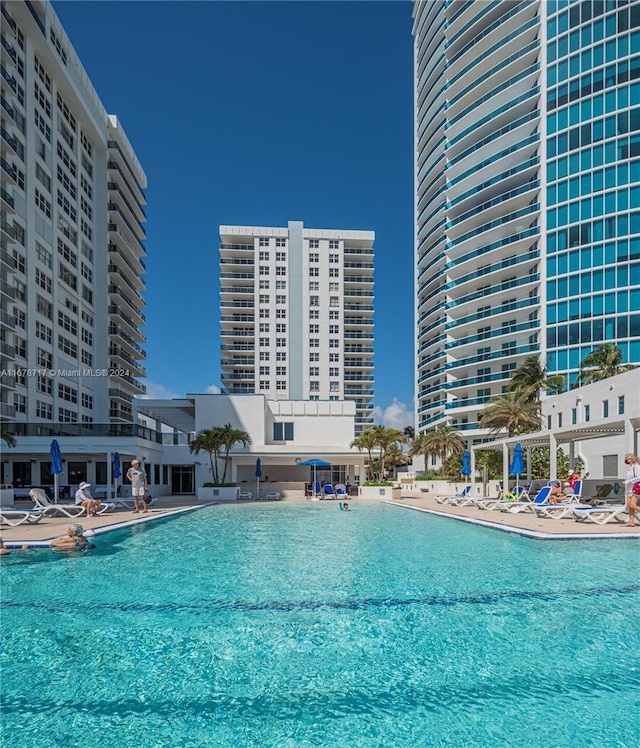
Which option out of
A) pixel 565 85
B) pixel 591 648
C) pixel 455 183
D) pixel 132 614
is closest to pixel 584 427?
pixel 591 648

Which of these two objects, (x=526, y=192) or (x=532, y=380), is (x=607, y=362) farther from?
(x=526, y=192)

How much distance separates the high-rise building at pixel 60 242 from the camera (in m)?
34.4

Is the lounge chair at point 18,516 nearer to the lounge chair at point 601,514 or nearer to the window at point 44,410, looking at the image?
the lounge chair at point 601,514

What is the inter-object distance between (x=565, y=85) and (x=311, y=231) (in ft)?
115

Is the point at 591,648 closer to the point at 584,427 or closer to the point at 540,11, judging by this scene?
the point at 584,427

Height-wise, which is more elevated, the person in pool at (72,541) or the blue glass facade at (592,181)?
the blue glass facade at (592,181)

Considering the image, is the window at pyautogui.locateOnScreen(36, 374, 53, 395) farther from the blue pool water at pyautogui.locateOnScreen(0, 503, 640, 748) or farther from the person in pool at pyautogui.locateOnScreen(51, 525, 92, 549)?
the blue pool water at pyautogui.locateOnScreen(0, 503, 640, 748)

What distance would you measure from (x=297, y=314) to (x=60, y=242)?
3528 centimetres

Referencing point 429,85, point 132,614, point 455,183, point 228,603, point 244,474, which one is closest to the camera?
point 132,614

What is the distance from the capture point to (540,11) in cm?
5138

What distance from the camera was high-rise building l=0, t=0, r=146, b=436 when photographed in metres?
34.4

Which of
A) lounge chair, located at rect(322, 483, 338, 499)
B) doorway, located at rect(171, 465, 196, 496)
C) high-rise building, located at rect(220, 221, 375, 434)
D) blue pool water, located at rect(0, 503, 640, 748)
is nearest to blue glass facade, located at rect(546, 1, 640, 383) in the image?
lounge chair, located at rect(322, 483, 338, 499)

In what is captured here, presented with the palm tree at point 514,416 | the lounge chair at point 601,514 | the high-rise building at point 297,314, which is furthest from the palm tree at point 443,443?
the lounge chair at point 601,514

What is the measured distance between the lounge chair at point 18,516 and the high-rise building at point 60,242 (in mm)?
14341
